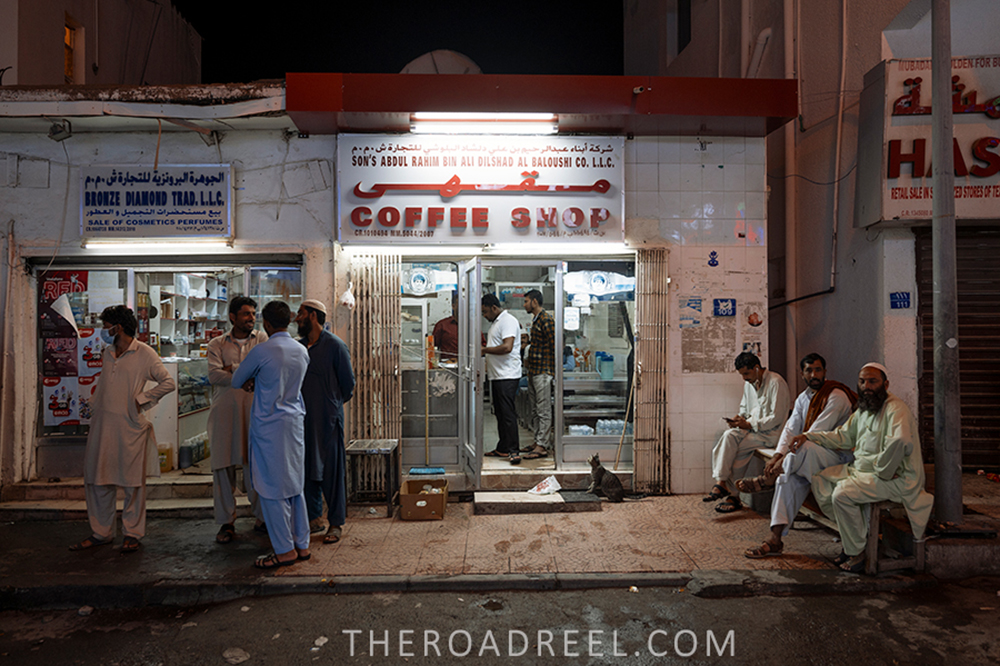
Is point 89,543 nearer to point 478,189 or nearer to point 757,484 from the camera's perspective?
point 478,189

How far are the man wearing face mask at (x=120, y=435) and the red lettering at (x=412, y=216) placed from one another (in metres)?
2.77

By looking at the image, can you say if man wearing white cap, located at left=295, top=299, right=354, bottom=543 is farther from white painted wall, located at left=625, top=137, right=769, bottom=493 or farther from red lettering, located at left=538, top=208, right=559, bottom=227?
white painted wall, located at left=625, top=137, right=769, bottom=493

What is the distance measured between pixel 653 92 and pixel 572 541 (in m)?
4.37

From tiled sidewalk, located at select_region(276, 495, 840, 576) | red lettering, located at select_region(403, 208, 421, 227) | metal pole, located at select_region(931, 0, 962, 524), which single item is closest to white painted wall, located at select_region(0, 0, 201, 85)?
red lettering, located at select_region(403, 208, 421, 227)

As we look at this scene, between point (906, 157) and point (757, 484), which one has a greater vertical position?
point (906, 157)

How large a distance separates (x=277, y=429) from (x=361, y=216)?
8.70ft

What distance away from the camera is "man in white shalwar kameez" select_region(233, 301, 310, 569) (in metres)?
4.69

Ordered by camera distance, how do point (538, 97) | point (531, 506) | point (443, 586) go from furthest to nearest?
point (531, 506), point (538, 97), point (443, 586)

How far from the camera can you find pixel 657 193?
6.70m

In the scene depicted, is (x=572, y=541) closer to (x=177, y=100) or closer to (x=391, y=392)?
(x=391, y=392)

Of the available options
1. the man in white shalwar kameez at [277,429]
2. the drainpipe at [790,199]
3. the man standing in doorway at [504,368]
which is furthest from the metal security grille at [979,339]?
the man in white shalwar kameez at [277,429]

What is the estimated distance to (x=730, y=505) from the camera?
6.09 meters

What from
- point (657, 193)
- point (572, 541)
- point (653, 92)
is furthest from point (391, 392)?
point (653, 92)

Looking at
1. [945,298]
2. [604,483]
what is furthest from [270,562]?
[945,298]
